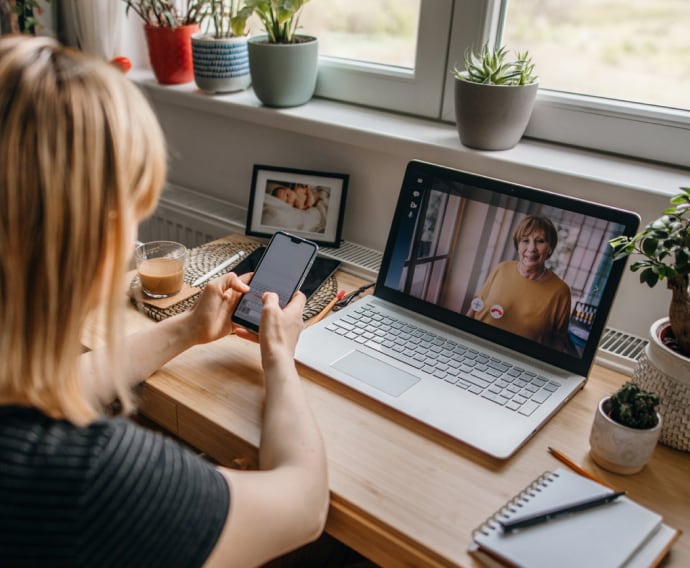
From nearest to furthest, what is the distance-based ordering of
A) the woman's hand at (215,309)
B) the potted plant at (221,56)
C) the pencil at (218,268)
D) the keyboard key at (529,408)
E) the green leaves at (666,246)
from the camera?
1. the green leaves at (666,246)
2. the keyboard key at (529,408)
3. the woman's hand at (215,309)
4. the pencil at (218,268)
5. the potted plant at (221,56)

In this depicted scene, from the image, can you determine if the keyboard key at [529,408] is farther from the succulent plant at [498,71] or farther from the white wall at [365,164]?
the succulent plant at [498,71]

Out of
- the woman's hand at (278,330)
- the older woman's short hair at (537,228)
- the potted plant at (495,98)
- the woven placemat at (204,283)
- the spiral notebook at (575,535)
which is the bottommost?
the woven placemat at (204,283)

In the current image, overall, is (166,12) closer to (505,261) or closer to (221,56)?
(221,56)

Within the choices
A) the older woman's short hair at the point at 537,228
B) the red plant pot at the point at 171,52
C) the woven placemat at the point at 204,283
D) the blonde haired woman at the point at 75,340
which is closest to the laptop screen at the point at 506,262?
the older woman's short hair at the point at 537,228

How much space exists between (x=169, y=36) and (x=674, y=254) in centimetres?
123

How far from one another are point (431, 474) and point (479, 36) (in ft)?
2.76

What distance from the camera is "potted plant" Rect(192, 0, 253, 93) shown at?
1.51m

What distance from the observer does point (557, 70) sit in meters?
1.27

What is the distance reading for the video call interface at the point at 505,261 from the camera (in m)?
1.00

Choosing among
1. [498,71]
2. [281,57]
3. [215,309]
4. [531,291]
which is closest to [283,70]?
[281,57]

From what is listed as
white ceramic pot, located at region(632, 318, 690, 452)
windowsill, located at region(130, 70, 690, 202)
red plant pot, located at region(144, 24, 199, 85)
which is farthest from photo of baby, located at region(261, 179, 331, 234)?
white ceramic pot, located at region(632, 318, 690, 452)

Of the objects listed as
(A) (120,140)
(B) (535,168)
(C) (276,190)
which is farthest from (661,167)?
(A) (120,140)

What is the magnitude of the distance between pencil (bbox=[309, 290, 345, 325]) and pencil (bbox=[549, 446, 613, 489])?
1.47 feet

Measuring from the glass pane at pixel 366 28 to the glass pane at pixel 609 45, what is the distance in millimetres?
225
